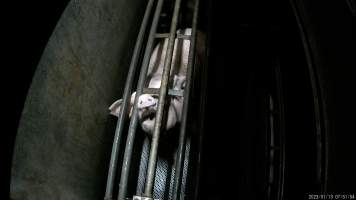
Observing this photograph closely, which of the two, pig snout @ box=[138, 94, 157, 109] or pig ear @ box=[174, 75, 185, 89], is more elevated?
pig ear @ box=[174, 75, 185, 89]

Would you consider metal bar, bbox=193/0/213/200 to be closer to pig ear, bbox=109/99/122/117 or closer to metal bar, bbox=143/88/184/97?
metal bar, bbox=143/88/184/97

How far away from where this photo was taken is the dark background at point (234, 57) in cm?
65

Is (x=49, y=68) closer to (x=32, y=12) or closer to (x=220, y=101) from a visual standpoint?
(x=32, y=12)

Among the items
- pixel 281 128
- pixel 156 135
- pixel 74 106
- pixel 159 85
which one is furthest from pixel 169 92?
pixel 281 128

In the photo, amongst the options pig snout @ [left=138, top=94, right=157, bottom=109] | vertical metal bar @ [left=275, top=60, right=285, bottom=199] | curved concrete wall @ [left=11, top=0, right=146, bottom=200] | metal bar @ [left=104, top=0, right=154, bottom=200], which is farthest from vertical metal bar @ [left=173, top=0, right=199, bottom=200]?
vertical metal bar @ [left=275, top=60, right=285, bottom=199]

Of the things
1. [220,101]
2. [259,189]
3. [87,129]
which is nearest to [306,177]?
[259,189]

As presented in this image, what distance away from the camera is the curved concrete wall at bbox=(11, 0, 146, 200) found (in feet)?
2.93

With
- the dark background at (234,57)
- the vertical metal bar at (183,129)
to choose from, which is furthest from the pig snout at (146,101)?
the dark background at (234,57)

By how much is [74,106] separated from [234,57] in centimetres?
135

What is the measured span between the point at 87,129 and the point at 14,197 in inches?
17.9

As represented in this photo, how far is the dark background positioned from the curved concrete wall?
253mm

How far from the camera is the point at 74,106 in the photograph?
1116mm

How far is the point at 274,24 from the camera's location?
2.10 meters

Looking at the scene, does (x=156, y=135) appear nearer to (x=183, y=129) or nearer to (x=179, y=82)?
(x=183, y=129)
